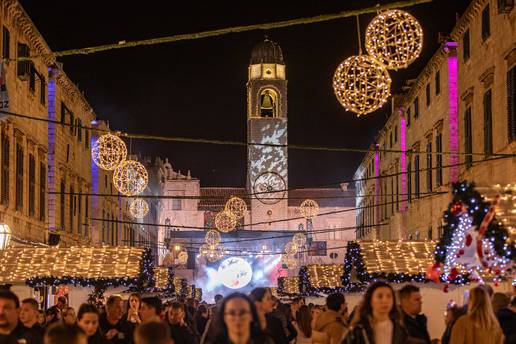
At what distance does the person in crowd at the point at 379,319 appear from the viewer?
807 centimetres

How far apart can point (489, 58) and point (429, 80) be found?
10525mm

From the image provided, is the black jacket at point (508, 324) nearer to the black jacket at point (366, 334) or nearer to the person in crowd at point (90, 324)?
the black jacket at point (366, 334)

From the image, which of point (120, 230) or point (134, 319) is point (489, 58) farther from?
point (120, 230)

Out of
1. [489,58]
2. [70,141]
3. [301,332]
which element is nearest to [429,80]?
[489,58]

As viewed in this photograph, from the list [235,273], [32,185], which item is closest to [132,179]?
[32,185]

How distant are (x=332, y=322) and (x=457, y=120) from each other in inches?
833

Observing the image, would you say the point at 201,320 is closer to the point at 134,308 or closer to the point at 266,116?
the point at 134,308

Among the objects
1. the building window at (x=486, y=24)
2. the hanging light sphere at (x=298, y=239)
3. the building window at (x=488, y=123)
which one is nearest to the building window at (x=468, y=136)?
the building window at (x=488, y=123)

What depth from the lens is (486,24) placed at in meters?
26.7

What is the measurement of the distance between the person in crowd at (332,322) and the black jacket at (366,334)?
3091 millimetres

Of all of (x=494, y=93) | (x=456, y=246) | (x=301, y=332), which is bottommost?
(x=301, y=332)

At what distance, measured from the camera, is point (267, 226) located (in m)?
95.4

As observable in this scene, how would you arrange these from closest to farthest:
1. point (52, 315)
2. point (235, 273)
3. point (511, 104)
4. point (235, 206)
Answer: point (52, 315) → point (511, 104) → point (235, 206) → point (235, 273)

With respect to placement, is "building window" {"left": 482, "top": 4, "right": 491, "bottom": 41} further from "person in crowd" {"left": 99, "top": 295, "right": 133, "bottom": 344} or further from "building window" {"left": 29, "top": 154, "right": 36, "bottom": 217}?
"person in crowd" {"left": 99, "top": 295, "right": 133, "bottom": 344}
